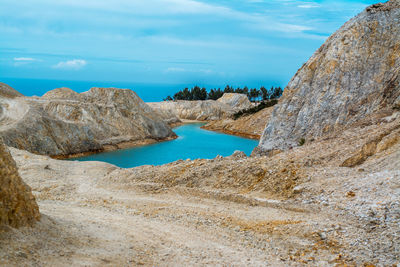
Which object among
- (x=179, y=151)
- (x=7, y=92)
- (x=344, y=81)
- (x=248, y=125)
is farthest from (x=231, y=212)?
(x=248, y=125)

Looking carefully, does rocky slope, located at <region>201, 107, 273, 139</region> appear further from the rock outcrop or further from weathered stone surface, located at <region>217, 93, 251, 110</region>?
the rock outcrop

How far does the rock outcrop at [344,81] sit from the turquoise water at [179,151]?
1377 cm

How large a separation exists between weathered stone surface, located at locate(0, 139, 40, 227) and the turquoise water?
1032 inches

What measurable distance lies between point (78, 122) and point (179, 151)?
39.6ft

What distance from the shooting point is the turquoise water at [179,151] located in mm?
38469

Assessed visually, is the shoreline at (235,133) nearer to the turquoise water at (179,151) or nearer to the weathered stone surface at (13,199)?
the turquoise water at (179,151)

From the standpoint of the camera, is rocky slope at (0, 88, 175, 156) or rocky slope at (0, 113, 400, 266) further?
rocky slope at (0, 88, 175, 156)

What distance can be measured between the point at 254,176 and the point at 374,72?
616 inches

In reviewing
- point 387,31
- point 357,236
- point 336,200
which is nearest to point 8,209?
point 357,236

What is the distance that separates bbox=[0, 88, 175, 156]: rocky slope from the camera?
36188 mm

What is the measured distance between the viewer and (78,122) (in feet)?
142

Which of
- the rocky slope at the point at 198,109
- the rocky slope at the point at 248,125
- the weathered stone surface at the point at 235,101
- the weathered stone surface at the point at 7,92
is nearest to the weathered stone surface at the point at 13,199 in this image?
the weathered stone surface at the point at 7,92

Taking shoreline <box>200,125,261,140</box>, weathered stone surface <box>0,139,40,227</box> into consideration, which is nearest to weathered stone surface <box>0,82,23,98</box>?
shoreline <box>200,125,261,140</box>

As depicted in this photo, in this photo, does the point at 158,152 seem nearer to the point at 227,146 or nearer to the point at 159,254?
the point at 227,146
